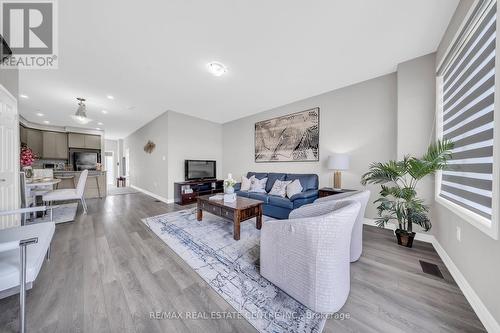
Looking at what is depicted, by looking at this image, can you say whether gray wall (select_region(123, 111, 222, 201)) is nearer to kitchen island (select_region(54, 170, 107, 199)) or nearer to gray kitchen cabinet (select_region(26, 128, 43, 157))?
kitchen island (select_region(54, 170, 107, 199))

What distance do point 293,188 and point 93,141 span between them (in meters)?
8.10

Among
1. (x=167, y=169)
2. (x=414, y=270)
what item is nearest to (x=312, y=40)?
(x=414, y=270)

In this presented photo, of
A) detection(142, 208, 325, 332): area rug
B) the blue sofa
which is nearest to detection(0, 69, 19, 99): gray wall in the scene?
detection(142, 208, 325, 332): area rug

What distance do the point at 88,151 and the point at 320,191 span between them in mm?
8680

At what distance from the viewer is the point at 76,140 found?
639 cm

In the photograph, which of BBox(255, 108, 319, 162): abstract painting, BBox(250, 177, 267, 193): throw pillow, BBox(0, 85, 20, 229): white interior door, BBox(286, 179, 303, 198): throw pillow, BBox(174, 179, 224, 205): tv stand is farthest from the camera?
BBox(174, 179, 224, 205): tv stand

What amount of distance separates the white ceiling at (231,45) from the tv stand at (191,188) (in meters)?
2.30

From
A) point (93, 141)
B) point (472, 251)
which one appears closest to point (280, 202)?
point (472, 251)

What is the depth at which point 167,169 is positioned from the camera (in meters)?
4.66

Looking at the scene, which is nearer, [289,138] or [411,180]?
[411,180]

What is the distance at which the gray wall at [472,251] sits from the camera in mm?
1090

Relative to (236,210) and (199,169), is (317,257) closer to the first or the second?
(236,210)

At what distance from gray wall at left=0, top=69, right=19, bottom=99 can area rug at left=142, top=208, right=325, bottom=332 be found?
97.4 inches

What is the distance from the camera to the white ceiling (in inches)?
65.2
